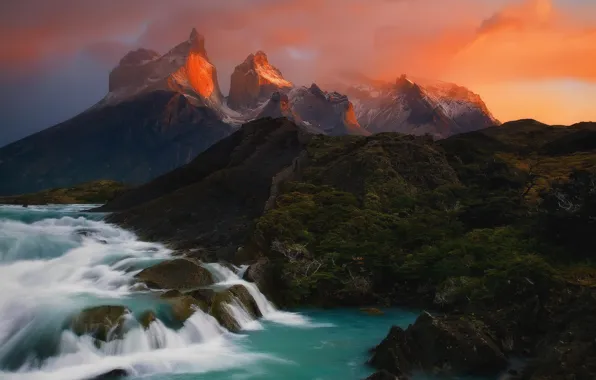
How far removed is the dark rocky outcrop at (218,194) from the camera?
54969 mm

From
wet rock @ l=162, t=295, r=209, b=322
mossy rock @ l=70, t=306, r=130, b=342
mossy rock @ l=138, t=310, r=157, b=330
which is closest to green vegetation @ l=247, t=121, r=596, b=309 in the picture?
wet rock @ l=162, t=295, r=209, b=322

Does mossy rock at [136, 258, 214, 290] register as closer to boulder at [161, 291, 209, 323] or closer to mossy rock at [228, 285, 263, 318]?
mossy rock at [228, 285, 263, 318]

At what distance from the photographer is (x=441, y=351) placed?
25.4 m

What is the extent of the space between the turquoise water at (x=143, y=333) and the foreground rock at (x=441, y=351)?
180cm

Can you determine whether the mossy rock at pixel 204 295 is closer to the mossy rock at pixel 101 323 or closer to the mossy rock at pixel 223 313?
the mossy rock at pixel 223 313

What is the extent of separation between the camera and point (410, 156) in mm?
70812

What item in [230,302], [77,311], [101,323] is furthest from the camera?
[230,302]

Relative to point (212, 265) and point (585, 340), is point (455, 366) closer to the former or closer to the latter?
point (585, 340)

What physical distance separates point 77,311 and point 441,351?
18.1 m

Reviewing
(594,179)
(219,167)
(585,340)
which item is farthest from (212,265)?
(219,167)

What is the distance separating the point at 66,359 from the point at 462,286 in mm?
24715

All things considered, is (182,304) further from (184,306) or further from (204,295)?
(204,295)

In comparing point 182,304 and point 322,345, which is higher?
point 182,304

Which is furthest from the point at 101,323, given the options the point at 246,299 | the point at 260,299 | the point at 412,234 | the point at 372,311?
the point at 412,234
